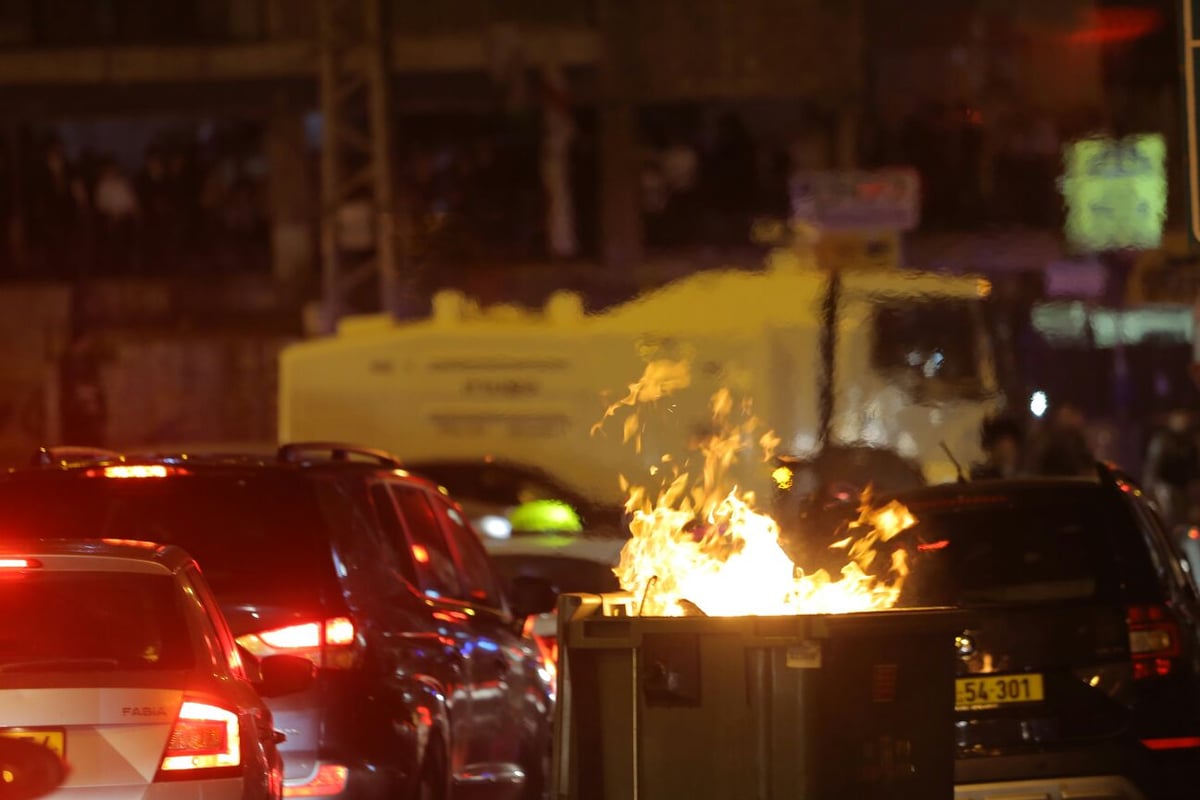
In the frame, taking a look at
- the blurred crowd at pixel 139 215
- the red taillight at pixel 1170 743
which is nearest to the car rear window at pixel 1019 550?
the red taillight at pixel 1170 743

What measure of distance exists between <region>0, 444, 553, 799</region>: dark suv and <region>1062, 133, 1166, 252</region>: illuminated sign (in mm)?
17352

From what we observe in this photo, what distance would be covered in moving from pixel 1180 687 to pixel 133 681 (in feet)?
14.2

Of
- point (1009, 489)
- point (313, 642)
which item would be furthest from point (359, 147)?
point (313, 642)

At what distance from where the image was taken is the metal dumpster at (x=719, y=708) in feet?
21.6

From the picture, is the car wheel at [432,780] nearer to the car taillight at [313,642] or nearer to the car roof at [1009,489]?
the car taillight at [313,642]

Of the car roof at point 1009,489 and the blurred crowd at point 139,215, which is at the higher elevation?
the blurred crowd at point 139,215

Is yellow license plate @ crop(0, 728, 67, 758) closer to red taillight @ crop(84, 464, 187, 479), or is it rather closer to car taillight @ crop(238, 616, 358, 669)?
car taillight @ crop(238, 616, 358, 669)

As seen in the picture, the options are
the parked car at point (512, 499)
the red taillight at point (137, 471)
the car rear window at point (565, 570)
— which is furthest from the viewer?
the parked car at point (512, 499)

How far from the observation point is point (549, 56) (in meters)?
30.4

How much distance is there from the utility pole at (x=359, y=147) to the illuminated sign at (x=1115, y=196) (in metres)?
8.04

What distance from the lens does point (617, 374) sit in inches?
862

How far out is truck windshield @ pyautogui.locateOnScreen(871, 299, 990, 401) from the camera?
67.4 feet

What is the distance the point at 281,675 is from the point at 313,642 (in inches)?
22.2

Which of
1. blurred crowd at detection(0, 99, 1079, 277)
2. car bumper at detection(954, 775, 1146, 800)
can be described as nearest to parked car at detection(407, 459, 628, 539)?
blurred crowd at detection(0, 99, 1079, 277)
